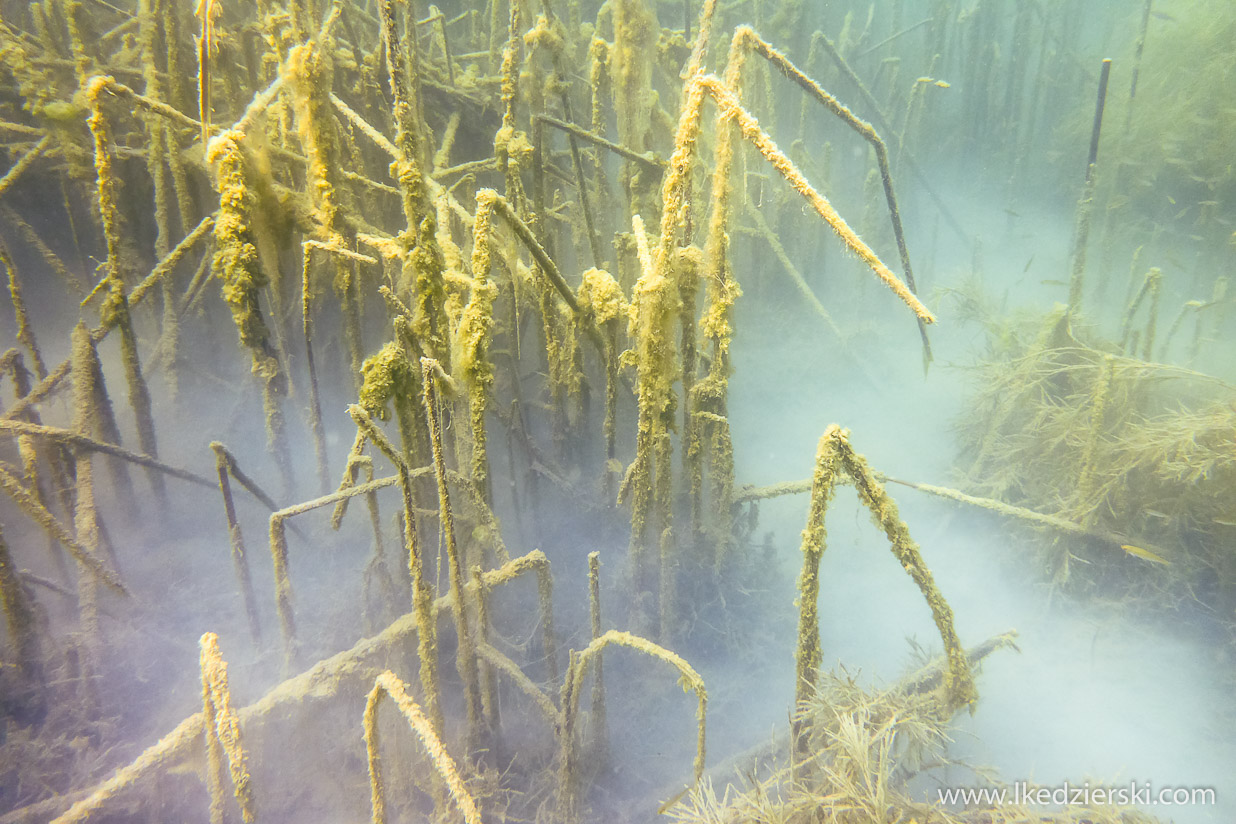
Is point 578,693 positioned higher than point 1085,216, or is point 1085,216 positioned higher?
point 1085,216

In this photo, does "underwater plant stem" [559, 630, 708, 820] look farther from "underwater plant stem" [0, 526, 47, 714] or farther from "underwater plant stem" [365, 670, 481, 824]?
"underwater plant stem" [0, 526, 47, 714]

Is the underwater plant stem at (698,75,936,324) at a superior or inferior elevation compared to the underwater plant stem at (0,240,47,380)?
superior

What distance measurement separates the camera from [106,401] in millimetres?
2391

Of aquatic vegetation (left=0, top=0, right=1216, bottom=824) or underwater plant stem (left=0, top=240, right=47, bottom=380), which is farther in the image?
underwater plant stem (left=0, top=240, right=47, bottom=380)

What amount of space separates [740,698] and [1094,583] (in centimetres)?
219

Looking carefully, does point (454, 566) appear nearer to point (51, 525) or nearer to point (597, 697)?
point (597, 697)

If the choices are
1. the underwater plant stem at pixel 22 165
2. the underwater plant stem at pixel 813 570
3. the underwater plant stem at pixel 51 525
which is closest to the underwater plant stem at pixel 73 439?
the underwater plant stem at pixel 51 525

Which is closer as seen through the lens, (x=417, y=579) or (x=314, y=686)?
(x=417, y=579)

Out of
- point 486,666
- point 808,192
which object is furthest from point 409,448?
point 808,192

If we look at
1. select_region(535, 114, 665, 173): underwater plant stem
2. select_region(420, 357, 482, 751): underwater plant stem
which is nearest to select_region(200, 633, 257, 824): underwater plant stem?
select_region(420, 357, 482, 751): underwater plant stem

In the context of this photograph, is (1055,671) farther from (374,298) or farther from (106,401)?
(106,401)

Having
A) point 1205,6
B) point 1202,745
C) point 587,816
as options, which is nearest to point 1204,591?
point 1202,745

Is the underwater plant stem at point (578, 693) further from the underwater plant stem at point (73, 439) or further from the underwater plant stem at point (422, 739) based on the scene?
the underwater plant stem at point (73, 439)

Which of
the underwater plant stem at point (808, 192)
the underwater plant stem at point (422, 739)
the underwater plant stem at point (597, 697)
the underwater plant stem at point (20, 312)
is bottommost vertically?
the underwater plant stem at point (597, 697)
